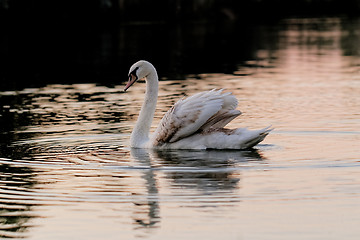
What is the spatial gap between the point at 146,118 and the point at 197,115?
1462 mm

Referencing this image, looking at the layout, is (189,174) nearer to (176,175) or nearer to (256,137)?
(176,175)

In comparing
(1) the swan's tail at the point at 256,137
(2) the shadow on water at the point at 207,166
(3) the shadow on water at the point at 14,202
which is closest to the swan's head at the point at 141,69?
(2) the shadow on water at the point at 207,166

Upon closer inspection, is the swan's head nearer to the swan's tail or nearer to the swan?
the swan

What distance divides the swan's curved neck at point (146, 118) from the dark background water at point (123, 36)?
1095 cm

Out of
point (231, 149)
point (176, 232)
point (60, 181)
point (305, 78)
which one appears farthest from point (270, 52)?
point (176, 232)

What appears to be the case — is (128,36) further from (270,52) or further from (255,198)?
(255,198)

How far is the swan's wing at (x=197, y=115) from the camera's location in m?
13.5

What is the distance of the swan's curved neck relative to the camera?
47.3ft

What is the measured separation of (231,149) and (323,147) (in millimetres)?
1223

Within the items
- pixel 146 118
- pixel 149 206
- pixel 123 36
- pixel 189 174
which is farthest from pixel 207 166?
pixel 123 36

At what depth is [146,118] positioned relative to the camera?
48.3 ft

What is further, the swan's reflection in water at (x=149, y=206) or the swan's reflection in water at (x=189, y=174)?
the swan's reflection in water at (x=189, y=174)

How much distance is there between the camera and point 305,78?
25.3 meters

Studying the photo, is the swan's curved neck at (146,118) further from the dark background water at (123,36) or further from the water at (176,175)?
the dark background water at (123,36)
